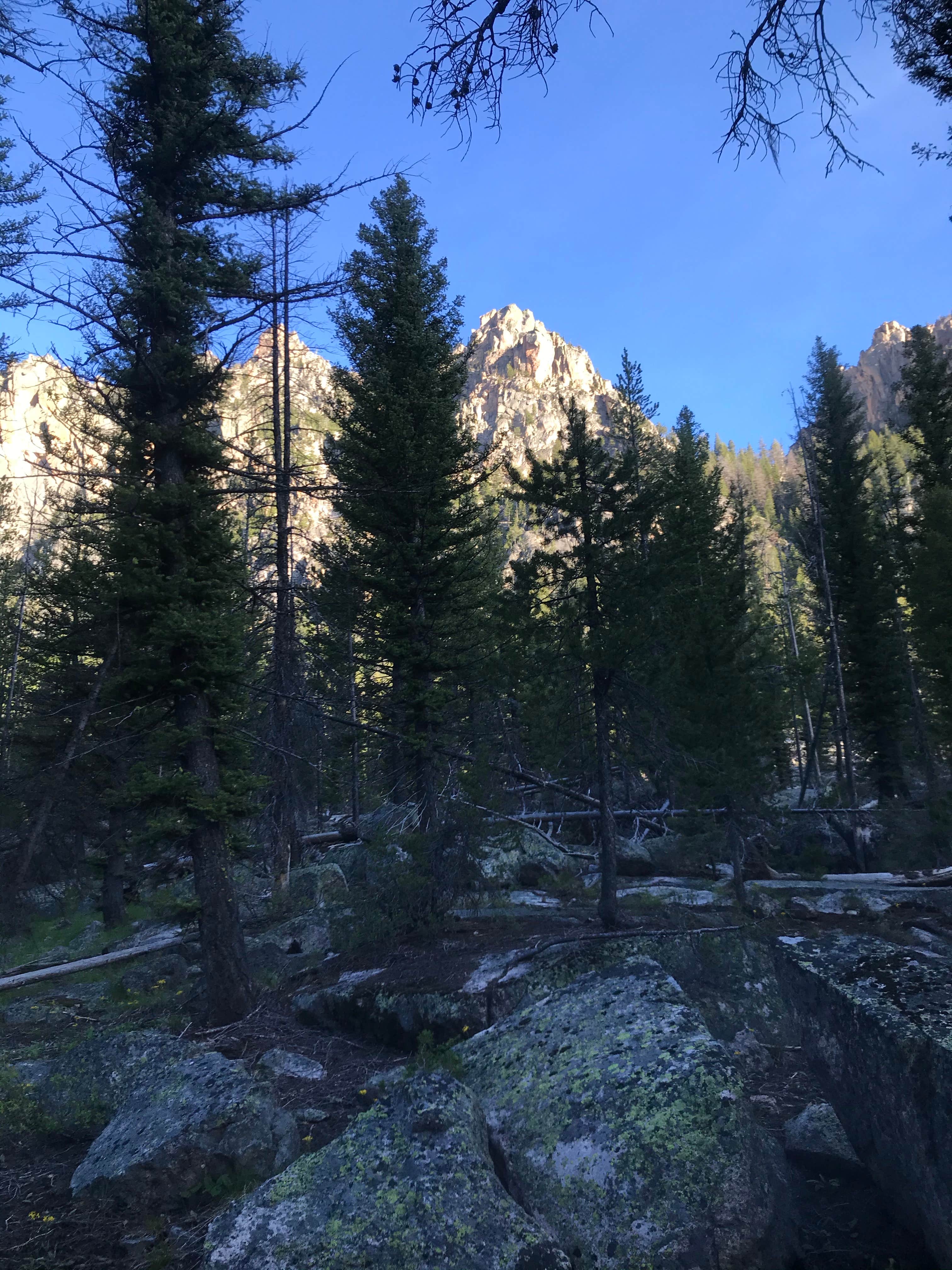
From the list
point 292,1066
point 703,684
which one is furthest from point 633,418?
point 292,1066

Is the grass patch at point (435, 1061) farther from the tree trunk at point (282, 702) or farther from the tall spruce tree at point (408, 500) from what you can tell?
the tree trunk at point (282, 702)

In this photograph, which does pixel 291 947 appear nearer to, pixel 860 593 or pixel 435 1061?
pixel 435 1061

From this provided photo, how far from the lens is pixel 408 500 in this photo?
14758mm

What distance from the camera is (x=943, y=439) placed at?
2612 cm

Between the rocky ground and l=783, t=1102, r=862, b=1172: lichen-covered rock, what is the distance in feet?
0.05

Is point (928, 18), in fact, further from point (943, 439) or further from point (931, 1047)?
point (943, 439)

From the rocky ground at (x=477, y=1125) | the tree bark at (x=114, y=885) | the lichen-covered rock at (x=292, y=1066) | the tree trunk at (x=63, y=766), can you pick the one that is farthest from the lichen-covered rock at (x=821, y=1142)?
the tree bark at (x=114, y=885)

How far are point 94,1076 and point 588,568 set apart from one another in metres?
9.14

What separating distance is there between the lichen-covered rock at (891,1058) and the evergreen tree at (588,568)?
256 inches

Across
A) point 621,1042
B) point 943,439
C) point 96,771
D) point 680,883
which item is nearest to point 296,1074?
point 621,1042

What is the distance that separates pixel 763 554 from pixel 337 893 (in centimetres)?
7514

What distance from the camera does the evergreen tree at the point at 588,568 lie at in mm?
11273

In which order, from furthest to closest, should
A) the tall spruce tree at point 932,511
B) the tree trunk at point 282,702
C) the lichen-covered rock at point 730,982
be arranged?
the tall spruce tree at point 932,511 → the tree trunk at point 282,702 → the lichen-covered rock at point 730,982

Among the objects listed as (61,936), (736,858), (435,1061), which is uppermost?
(435,1061)
